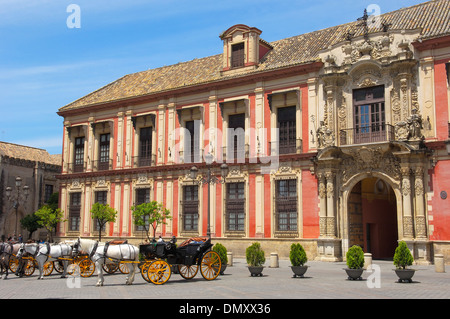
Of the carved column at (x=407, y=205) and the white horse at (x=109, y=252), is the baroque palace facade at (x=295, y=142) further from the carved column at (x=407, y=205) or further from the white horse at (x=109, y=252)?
the white horse at (x=109, y=252)

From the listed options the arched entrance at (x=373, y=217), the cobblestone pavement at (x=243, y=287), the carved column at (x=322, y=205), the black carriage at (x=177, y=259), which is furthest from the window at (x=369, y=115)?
the black carriage at (x=177, y=259)

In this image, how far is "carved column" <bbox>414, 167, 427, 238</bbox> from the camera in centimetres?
2294

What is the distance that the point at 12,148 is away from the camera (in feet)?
159

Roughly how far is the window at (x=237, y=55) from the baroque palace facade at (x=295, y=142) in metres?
0.09

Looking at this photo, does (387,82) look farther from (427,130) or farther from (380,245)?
(380,245)

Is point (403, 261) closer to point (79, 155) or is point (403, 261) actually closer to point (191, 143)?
point (191, 143)

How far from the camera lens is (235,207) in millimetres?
28984

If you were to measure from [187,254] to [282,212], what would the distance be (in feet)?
40.9

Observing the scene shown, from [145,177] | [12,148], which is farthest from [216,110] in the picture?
[12,148]

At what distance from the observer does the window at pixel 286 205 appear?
27.1 metres

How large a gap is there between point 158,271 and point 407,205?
538 inches

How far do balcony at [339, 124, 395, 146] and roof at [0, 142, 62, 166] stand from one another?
32.0 meters

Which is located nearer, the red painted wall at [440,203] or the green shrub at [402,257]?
the green shrub at [402,257]

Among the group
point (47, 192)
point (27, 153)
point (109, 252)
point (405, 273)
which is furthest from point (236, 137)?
point (27, 153)
